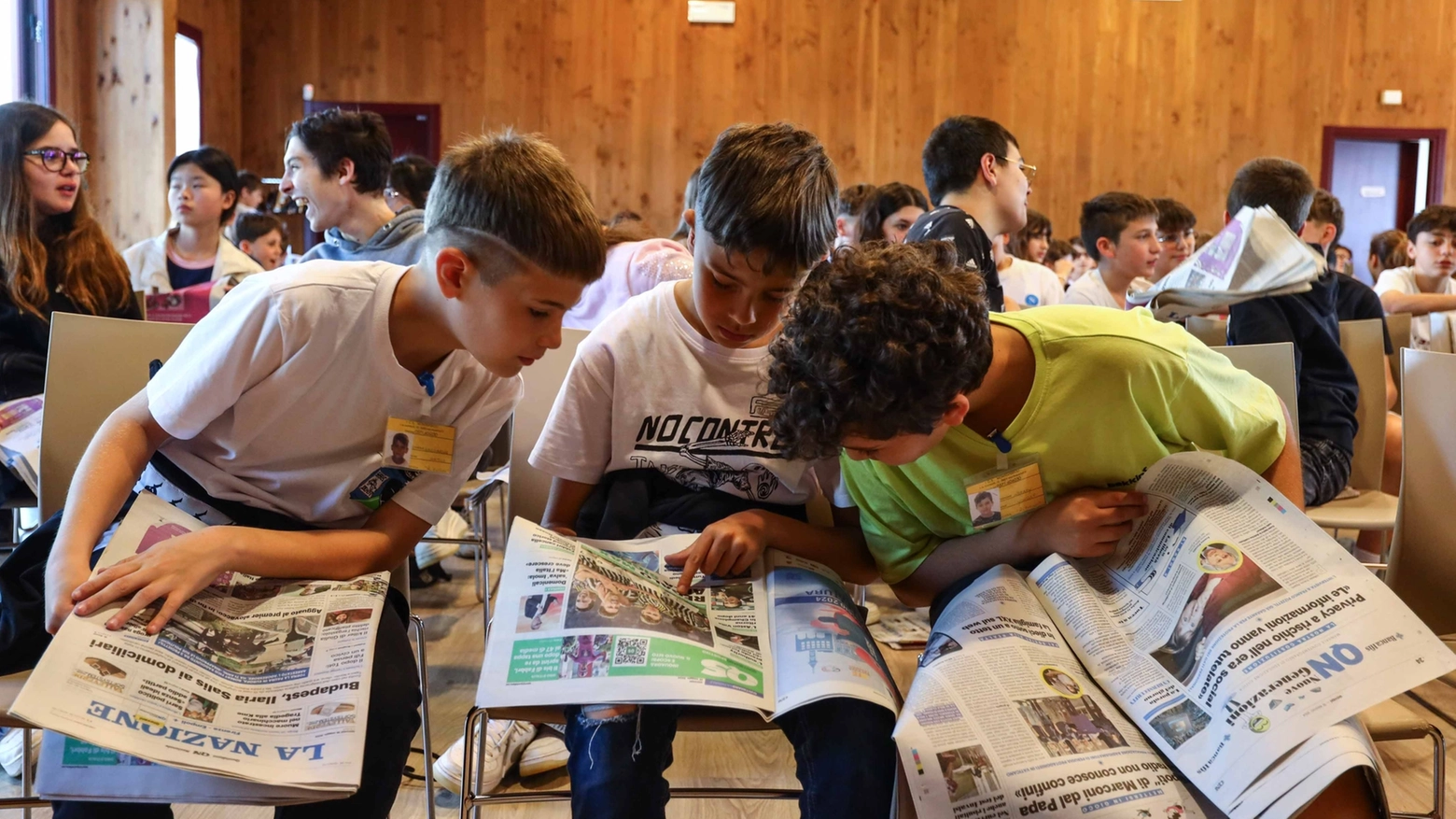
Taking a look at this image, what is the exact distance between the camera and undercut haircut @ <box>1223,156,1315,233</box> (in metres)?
2.84

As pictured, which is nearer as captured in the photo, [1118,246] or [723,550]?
[723,550]

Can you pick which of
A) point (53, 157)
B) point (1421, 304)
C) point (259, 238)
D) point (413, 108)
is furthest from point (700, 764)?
point (413, 108)

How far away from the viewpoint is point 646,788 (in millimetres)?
1061

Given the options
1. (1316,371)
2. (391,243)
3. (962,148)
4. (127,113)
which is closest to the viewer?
(1316,371)

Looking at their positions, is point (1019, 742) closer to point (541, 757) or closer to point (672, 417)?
point (672, 417)

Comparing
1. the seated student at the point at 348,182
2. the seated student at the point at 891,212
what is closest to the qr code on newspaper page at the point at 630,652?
the seated student at the point at 348,182

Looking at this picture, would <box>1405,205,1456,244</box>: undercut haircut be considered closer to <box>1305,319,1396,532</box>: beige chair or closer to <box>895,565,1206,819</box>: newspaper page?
<box>1305,319,1396,532</box>: beige chair

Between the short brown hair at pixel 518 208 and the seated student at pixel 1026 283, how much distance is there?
280cm

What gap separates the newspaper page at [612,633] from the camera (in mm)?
965

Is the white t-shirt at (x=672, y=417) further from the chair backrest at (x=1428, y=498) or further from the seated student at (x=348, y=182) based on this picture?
the seated student at (x=348, y=182)

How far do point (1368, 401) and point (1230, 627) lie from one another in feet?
5.82

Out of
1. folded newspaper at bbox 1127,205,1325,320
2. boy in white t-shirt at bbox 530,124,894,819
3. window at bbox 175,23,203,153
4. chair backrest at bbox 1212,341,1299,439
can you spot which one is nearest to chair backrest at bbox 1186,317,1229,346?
folded newspaper at bbox 1127,205,1325,320

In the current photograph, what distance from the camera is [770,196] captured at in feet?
4.33

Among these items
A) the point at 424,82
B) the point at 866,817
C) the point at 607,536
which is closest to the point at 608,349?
the point at 607,536
